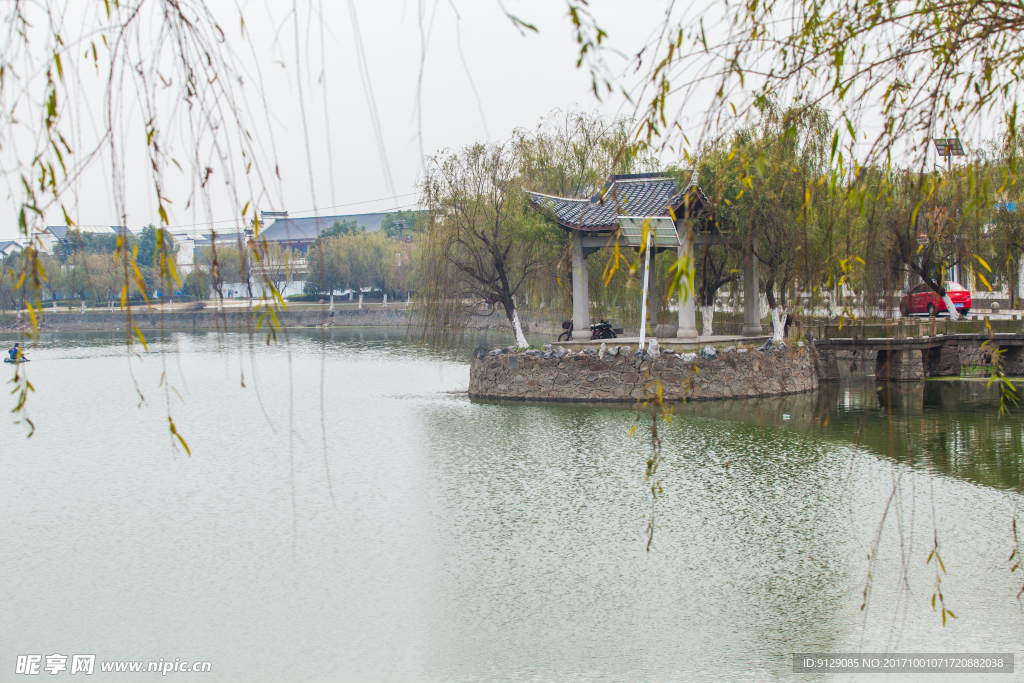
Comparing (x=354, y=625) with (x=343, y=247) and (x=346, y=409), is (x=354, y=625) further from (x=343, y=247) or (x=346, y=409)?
(x=343, y=247)

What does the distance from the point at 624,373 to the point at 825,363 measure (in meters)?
4.43

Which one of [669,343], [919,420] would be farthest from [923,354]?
[919,420]

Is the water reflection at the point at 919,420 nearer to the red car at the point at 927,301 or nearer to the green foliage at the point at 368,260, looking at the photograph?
the red car at the point at 927,301

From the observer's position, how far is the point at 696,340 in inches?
517

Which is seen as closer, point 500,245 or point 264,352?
point 500,245

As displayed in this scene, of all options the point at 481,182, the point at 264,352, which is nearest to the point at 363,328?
the point at 264,352

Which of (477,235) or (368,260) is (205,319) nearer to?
(368,260)

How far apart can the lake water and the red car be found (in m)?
6.85

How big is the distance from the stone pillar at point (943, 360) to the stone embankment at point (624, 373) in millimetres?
3197

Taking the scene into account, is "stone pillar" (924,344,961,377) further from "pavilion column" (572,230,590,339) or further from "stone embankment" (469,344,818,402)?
"pavilion column" (572,230,590,339)

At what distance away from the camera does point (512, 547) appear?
571 centimetres

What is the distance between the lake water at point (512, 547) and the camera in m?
4.21

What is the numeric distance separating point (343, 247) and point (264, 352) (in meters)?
17.2

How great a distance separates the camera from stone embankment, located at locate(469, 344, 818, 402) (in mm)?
12055
